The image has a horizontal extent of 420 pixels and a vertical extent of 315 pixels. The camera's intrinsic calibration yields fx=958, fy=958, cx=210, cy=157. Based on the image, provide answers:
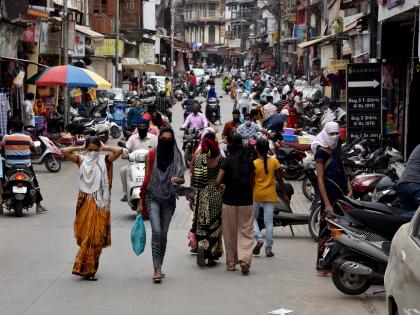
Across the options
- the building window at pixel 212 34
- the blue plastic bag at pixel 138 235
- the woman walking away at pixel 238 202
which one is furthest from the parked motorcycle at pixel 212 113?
the building window at pixel 212 34

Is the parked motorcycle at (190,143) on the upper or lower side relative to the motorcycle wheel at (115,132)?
upper

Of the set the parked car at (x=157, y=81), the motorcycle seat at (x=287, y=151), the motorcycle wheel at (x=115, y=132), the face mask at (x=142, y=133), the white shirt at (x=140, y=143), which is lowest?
the motorcycle wheel at (x=115, y=132)

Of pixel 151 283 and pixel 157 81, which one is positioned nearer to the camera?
pixel 151 283

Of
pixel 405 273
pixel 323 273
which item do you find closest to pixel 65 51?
pixel 323 273

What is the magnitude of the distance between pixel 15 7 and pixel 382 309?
19.5 m

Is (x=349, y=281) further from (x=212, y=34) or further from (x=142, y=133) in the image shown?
(x=212, y=34)

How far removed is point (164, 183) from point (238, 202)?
3.18 ft

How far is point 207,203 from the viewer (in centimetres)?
1130

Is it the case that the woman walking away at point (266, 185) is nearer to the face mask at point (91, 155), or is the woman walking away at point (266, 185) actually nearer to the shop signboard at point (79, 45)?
the face mask at point (91, 155)

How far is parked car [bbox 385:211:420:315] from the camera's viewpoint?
19.5 feet

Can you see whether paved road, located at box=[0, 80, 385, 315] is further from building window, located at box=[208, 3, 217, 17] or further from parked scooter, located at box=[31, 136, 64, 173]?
building window, located at box=[208, 3, 217, 17]

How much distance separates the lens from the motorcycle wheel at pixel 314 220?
42.6 feet

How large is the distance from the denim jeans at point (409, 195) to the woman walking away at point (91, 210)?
3.13 metres

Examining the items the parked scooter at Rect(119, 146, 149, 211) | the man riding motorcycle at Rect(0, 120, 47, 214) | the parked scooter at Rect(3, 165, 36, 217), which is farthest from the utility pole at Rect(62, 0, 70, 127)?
the parked scooter at Rect(119, 146, 149, 211)
